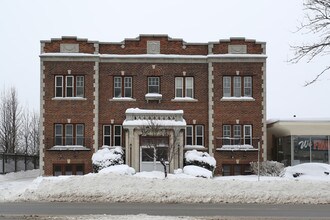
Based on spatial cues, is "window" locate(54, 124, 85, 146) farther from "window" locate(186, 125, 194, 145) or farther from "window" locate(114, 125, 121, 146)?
"window" locate(186, 125, 194, 145)

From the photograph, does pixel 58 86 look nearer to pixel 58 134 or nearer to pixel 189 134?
pixel 58 134

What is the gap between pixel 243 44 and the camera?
3788 cm

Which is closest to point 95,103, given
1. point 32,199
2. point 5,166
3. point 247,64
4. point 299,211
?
point 5,166

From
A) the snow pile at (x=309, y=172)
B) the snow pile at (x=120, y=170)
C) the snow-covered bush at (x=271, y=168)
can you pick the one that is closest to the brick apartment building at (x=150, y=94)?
the snow-covered bush at (x=271, y=168)

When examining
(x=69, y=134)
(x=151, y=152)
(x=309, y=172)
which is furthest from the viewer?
(x=69, y=134)

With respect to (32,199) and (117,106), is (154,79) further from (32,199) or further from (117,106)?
(32,199)

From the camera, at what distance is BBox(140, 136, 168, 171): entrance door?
35.7 meters

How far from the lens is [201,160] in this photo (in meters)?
34.9

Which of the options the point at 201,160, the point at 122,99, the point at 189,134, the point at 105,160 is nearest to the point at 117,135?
the point at 122,99

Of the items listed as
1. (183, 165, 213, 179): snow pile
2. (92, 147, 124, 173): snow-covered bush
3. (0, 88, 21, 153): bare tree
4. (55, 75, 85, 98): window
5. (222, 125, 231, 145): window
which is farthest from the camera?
(0, 88, 21, 153): bare tree

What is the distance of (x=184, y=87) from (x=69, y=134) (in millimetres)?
8643

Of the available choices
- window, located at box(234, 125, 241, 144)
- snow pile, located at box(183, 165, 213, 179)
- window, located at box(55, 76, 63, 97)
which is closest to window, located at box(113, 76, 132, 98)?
window, located at box(55, 76, 63, 97)

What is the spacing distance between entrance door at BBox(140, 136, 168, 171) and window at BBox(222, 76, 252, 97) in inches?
228

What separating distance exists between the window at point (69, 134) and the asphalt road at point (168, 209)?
1626cm
